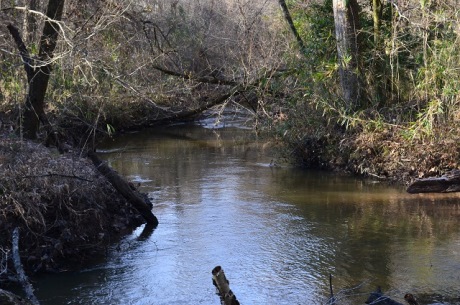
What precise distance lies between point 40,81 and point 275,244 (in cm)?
530

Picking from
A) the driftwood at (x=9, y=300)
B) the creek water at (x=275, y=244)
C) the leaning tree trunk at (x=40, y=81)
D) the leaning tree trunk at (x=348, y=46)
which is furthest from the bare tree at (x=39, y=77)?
the driftwood at (x=9, y=300)

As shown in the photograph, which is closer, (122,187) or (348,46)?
(122,187)

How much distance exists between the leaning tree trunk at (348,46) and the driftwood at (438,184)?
2.65m

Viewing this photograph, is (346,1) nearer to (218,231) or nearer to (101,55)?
(101,55)

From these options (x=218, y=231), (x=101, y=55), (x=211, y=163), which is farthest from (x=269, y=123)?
(x=218, y=231)

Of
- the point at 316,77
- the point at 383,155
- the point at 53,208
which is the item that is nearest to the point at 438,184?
the point at 383,155

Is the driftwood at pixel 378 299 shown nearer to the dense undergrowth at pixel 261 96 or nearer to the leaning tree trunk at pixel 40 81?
the dense undergrowth at pixel 261 96

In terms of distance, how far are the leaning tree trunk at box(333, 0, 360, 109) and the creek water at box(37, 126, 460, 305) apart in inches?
72.8

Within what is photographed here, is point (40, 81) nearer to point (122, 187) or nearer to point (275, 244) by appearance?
point (122, 187)

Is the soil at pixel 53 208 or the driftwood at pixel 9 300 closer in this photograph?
the driftwood at pixel 9 300

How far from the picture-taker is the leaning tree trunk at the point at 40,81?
38.9 ft

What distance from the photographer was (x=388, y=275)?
8.43 metres

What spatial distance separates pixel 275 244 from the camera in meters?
9.90

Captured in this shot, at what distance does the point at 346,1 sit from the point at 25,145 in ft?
25.3
